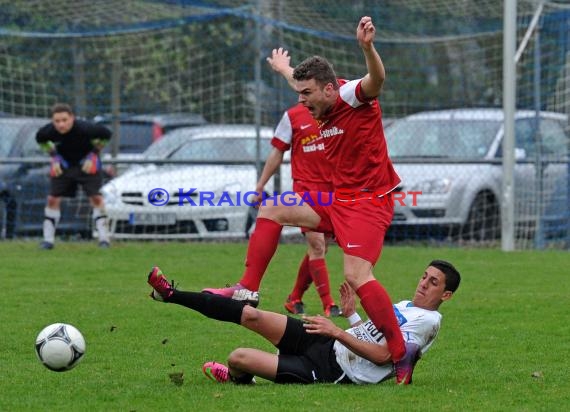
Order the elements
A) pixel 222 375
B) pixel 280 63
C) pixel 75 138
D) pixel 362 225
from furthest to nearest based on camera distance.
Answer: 1. pixel 75 138
2. pixel 280 63
3. pixel 362 225
4. pixel 222 375

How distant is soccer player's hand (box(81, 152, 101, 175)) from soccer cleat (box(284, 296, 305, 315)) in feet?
19.7

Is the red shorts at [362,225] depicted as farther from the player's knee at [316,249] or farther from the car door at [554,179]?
the car door at [554,179]

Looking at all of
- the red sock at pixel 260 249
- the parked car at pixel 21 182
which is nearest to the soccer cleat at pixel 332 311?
the red sock at pixel 260 249

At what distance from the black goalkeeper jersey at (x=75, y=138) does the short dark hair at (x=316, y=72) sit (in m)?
8.65

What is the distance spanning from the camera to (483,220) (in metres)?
17.0

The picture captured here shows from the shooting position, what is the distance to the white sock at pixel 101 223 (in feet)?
52.6

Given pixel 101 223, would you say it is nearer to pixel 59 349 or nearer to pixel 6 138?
pixel 6 138

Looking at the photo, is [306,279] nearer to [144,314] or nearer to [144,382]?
[144,314]

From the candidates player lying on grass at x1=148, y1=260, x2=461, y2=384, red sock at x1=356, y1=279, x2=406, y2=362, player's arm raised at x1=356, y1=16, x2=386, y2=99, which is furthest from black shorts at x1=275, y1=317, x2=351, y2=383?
player's arm raised at x1=356, y1=16, x2=386, y2=99

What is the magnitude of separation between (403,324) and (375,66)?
1.47 meters

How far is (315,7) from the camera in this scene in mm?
17734

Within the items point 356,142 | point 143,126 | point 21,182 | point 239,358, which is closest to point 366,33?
point 356,142

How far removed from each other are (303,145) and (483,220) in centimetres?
672

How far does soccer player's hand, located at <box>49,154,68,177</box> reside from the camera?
51.9ft
